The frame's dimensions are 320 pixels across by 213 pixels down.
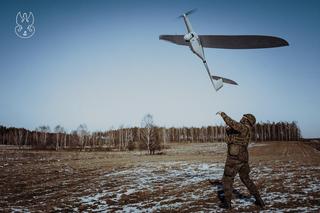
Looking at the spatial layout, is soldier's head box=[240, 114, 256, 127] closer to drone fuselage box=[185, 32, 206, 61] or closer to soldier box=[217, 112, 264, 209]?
soldier box=[217, 112, 264, 209]

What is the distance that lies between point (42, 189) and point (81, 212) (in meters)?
4.34

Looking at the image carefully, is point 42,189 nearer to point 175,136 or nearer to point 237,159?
point 237,159

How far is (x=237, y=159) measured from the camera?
640 centimetres

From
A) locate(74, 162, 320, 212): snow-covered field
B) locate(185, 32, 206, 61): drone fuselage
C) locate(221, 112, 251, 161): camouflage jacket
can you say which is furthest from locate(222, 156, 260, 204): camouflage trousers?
locate(185, 32, 206, 61): drone fuselage

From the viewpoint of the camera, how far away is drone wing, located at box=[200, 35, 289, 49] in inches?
285

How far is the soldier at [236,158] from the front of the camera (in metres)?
6.37

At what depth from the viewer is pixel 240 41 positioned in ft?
25.2

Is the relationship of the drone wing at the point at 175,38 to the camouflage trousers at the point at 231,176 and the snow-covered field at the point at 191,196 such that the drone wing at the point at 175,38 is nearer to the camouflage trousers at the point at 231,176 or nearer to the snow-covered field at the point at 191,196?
the camouflage trousers at the point at 231,176

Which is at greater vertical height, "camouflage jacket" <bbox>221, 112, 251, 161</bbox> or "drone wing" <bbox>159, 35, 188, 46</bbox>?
"drone wing" <bbox>159, 35, 188, 46</bbox>

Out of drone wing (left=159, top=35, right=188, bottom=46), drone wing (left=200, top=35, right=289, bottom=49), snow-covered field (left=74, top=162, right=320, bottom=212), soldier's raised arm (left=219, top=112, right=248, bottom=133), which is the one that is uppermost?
drone wing (left=159, top=35, right=188, bottom=46)

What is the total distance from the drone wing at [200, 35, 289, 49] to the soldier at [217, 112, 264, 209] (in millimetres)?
2416

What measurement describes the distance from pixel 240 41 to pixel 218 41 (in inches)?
31.6

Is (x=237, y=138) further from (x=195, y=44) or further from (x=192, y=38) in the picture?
(x=192, y=38)

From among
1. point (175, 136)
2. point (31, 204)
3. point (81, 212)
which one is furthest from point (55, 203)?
point (175, 136)
